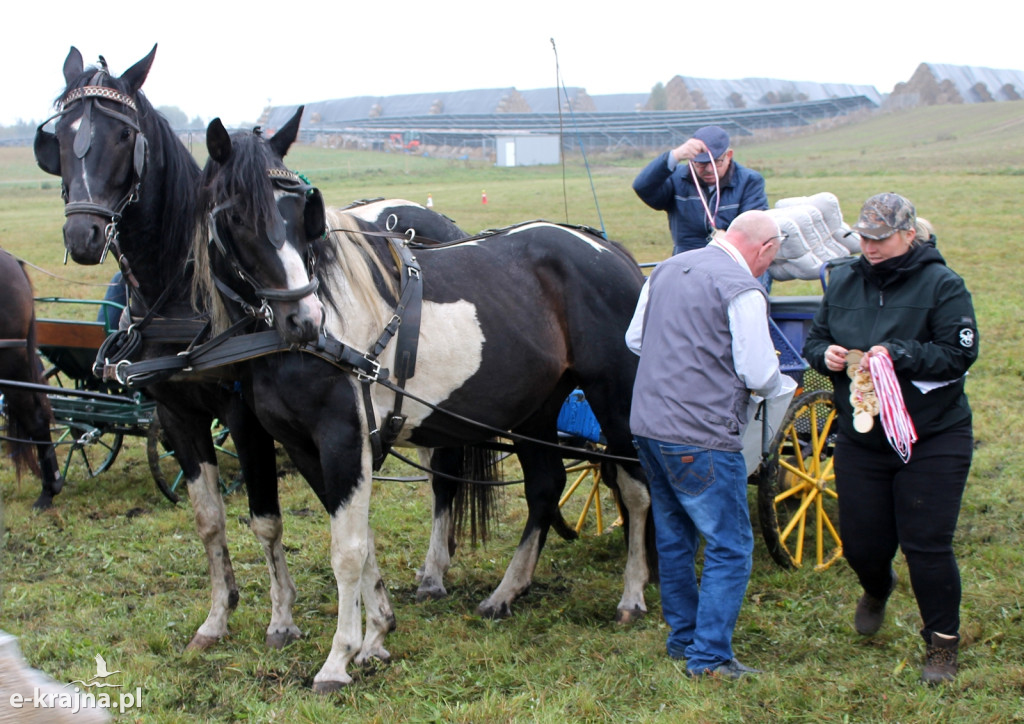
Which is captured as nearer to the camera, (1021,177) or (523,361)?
(523,361)

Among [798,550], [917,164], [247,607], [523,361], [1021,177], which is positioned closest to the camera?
[523,361]

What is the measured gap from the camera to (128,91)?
3.92 metres

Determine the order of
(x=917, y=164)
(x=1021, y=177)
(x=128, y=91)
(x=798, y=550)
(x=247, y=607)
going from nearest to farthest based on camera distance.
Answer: (x=128, y=91)
(x=247, y=607)
(x=798, y=550)
(x=1021, y=177)
(x=917, y=164)

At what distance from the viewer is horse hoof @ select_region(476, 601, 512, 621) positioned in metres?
4.68

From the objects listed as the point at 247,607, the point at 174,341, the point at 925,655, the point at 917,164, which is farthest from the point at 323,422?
the point at 917,164

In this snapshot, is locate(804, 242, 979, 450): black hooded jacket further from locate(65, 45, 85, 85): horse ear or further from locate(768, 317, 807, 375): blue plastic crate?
locate(65, 45, 85, 85): horse ear

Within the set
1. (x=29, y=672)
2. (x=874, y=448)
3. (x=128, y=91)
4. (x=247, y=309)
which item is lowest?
(x=874, y=448)

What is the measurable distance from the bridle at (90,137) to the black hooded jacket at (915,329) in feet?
9.85

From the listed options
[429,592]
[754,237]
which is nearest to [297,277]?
[754,237]

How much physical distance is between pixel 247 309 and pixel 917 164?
125 ft

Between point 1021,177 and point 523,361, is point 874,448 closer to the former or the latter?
point 523,361

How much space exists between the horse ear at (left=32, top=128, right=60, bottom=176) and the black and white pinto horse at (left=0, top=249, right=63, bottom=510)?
8.92 feet

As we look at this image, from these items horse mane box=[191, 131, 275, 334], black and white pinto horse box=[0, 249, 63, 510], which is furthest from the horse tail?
black and white pinto horse box=[0, 249, 63, 510]

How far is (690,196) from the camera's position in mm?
5512
